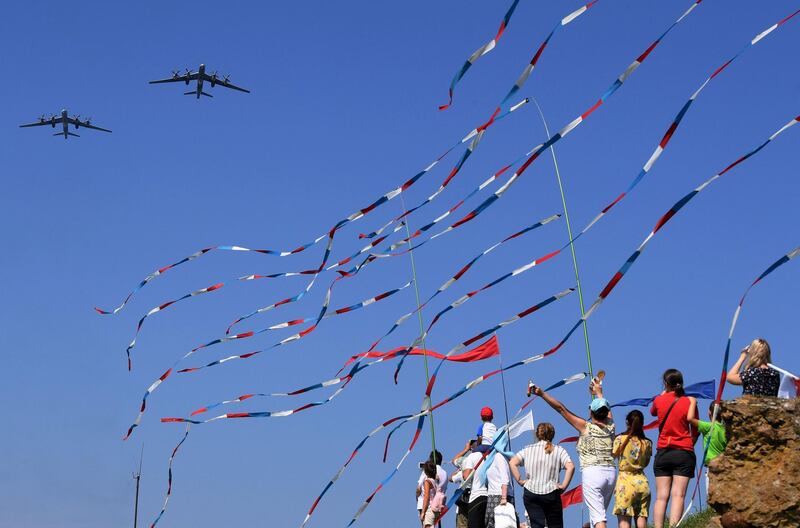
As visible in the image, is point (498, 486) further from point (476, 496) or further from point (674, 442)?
point (674, 442)

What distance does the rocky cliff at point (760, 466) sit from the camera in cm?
674

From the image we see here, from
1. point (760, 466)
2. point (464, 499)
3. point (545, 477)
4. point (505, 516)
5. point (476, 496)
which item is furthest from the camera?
point (464, 499)

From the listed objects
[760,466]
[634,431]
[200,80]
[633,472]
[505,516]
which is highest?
[200,80]

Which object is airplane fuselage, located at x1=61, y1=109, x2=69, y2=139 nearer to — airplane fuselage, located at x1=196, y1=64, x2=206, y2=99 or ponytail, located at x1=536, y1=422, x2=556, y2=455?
airplane fuselage, located at x1=196, y1=64, x2=206, y2=99

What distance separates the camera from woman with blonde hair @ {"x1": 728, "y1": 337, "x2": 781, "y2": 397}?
28.6 ft

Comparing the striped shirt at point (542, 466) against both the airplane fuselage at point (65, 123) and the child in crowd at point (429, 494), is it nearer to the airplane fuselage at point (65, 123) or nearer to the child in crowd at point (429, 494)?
the child in crowd at point (429, 494)

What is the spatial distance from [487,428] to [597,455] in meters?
1.80

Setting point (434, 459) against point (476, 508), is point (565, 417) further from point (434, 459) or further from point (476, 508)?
point (434, 459)

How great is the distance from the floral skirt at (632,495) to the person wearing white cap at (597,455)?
100 mm

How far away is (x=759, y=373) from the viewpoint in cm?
876


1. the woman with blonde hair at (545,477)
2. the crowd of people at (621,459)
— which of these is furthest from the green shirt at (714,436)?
A: the woman with blonde hair at (545,477)

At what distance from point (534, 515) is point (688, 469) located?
167 centimetres

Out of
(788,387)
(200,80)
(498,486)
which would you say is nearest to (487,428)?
(498,486)

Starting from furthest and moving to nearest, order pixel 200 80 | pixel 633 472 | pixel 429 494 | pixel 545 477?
pixel 200 80 < pixel 429 494 < pixel 545 477 < pixel 633 472
